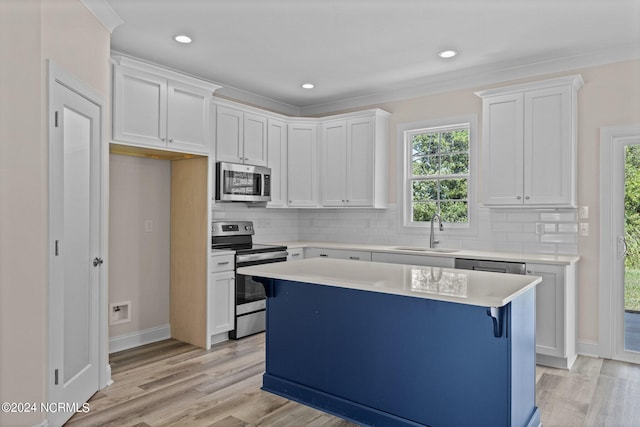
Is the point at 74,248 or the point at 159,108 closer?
the point at 74,248

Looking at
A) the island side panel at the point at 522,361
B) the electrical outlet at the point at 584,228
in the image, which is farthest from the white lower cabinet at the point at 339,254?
the island side panel at the point at 522,361

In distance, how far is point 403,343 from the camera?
2.48 meters

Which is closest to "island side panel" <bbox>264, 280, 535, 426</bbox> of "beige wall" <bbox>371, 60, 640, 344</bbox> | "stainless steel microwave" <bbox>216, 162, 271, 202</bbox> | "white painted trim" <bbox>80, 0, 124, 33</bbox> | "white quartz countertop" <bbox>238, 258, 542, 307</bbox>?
"white quartz countertop" <bbox>238, 258, 542, 307</bbox>

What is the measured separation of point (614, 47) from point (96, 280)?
15.0 ft

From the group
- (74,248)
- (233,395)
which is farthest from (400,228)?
(74,248)

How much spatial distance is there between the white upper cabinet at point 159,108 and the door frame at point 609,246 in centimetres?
359

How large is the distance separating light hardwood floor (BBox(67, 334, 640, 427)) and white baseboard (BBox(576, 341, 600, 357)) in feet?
0.27

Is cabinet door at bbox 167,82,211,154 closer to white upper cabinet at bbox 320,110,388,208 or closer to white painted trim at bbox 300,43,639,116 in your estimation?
white painted trim at bbox 300,43,639,116

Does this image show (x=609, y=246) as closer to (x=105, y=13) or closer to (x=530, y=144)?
(x=530, y=144)

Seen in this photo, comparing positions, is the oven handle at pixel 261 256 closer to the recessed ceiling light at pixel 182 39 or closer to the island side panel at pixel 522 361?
the recessed ceiling light at pixel 182 39

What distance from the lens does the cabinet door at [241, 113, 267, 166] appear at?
478cm

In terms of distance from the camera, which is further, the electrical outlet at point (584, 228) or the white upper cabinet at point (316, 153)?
the white upper cabinet at point (316, 153)

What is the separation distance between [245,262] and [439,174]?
2350 millimetres

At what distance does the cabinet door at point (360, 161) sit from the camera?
5012 mm
